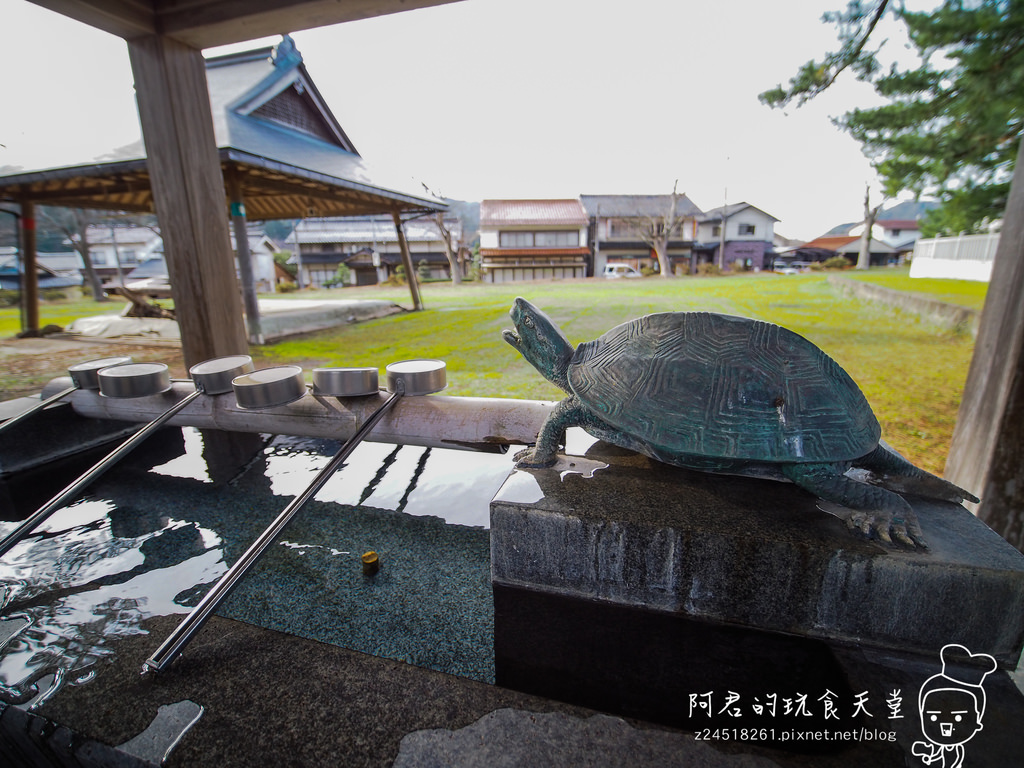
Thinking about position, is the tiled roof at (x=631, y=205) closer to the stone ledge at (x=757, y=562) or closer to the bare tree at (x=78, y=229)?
the stone ledge at (x=757, y=562)

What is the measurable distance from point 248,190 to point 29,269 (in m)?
3.73

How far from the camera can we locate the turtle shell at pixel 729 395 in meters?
1.14

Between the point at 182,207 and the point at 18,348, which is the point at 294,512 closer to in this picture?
the point at 182,207

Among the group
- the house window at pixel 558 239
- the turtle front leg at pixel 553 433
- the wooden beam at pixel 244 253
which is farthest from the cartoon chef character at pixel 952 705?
the house window at pixel 558 239

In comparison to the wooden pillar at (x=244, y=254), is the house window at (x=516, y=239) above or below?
above

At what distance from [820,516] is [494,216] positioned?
1359cm

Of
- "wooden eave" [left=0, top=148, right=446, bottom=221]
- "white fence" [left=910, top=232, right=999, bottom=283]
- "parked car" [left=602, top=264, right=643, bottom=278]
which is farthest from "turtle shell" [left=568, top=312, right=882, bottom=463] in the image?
"parked car" [left=602, top=264, right=643, bottom=278]

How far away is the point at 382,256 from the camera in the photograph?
17750 millimetres

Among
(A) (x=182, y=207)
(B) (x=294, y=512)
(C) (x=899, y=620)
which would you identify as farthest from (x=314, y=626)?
(A) (x=182, y=207)

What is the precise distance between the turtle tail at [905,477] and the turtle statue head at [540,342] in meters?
0.98

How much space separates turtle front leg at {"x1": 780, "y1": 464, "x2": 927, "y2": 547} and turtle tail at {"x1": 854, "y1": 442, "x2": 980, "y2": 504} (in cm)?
18

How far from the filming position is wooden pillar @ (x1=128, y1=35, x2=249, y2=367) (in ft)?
8.21

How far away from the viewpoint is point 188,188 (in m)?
2.61

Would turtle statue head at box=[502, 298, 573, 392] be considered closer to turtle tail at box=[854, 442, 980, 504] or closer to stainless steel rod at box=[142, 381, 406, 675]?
stainless steel rod at box=[142, 381, 406, 675]
